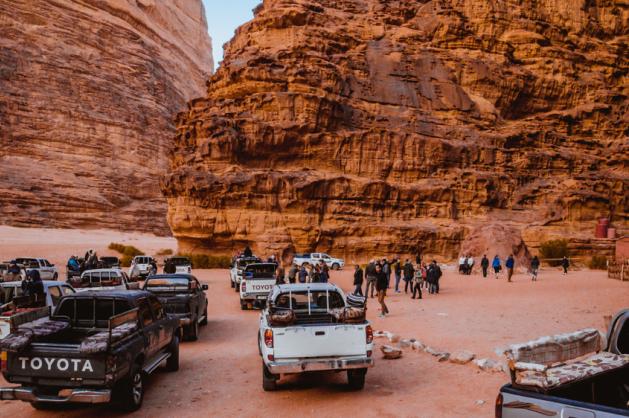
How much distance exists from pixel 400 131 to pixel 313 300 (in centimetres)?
4387

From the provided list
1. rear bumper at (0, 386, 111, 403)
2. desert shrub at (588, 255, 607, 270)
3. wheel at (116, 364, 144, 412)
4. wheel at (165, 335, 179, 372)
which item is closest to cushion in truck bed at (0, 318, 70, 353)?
rear bumper at (0, 386, 111, 403)

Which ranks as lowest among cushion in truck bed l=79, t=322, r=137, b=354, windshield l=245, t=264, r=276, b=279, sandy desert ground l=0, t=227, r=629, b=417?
sandy desert ground l=0, t=227, r=629, b=417

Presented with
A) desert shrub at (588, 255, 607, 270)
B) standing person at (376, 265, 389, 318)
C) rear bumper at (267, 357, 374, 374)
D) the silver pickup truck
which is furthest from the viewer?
desert shrub at (588, 255, 607, 270)

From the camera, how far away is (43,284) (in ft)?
39.3

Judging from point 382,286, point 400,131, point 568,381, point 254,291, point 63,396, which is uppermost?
point 400,131

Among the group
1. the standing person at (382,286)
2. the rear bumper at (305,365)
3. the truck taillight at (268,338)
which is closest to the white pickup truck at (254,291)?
the standing person at (382,286)

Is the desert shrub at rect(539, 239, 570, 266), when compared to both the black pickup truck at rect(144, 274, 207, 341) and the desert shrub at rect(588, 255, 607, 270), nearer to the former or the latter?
the desert shrub at rect(588, 255, 607, 270)

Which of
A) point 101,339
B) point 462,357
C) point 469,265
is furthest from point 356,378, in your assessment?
point 469,265

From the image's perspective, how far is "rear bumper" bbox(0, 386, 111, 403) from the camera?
21.2 feet

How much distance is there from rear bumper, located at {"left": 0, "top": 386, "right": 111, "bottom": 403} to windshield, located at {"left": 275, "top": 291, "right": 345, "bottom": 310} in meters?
3.75

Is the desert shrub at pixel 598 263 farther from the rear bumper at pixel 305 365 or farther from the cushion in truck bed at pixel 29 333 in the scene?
the cushion in truck bed at pixel 29 333

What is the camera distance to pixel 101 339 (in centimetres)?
688

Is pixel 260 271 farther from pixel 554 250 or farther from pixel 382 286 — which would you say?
pixel 554 250

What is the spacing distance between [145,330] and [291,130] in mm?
39250
